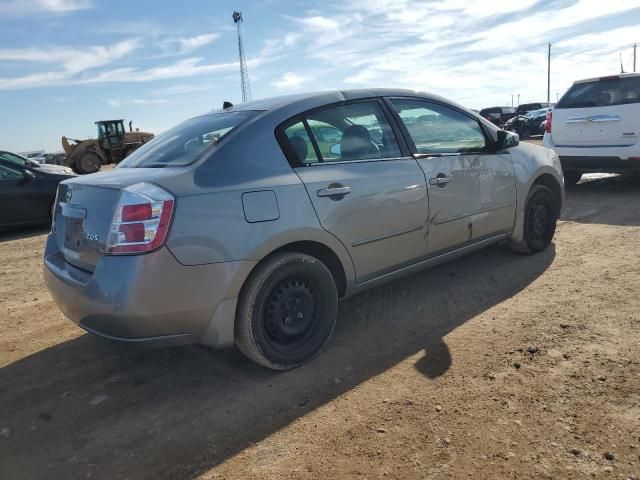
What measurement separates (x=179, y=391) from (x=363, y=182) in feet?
5.69

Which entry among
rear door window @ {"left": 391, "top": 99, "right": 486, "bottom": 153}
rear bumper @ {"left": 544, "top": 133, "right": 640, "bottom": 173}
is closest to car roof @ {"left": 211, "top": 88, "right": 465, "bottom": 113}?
rear door window @ {"left": 391, "top": 99, "right": 486, "bottom": 153}

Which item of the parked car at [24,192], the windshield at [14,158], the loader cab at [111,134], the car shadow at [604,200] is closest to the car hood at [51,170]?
the parked car at [24,192]

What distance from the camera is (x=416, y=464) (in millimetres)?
2268

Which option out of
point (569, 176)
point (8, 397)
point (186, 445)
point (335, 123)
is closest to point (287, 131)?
point (335, 123)

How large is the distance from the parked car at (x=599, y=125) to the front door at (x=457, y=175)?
3.84 meters

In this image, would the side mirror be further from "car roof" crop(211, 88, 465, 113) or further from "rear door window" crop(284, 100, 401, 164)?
"rear door window" crop(284, 100, 401, 164)

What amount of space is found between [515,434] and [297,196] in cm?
170

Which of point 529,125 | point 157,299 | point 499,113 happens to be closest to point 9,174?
point 157,299

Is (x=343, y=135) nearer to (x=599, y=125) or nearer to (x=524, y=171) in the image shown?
(x=524, y=171)

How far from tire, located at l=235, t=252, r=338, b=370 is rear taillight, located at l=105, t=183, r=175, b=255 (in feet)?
1.91

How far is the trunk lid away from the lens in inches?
109

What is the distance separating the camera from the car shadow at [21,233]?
8.23 m

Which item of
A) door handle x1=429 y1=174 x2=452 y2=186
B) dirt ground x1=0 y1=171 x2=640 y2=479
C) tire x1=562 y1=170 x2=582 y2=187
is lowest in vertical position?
dirt ground x1=0 y1=171 x2=640 y2=479

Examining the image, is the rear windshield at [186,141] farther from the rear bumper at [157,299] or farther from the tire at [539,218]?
the tire at [539,218]
